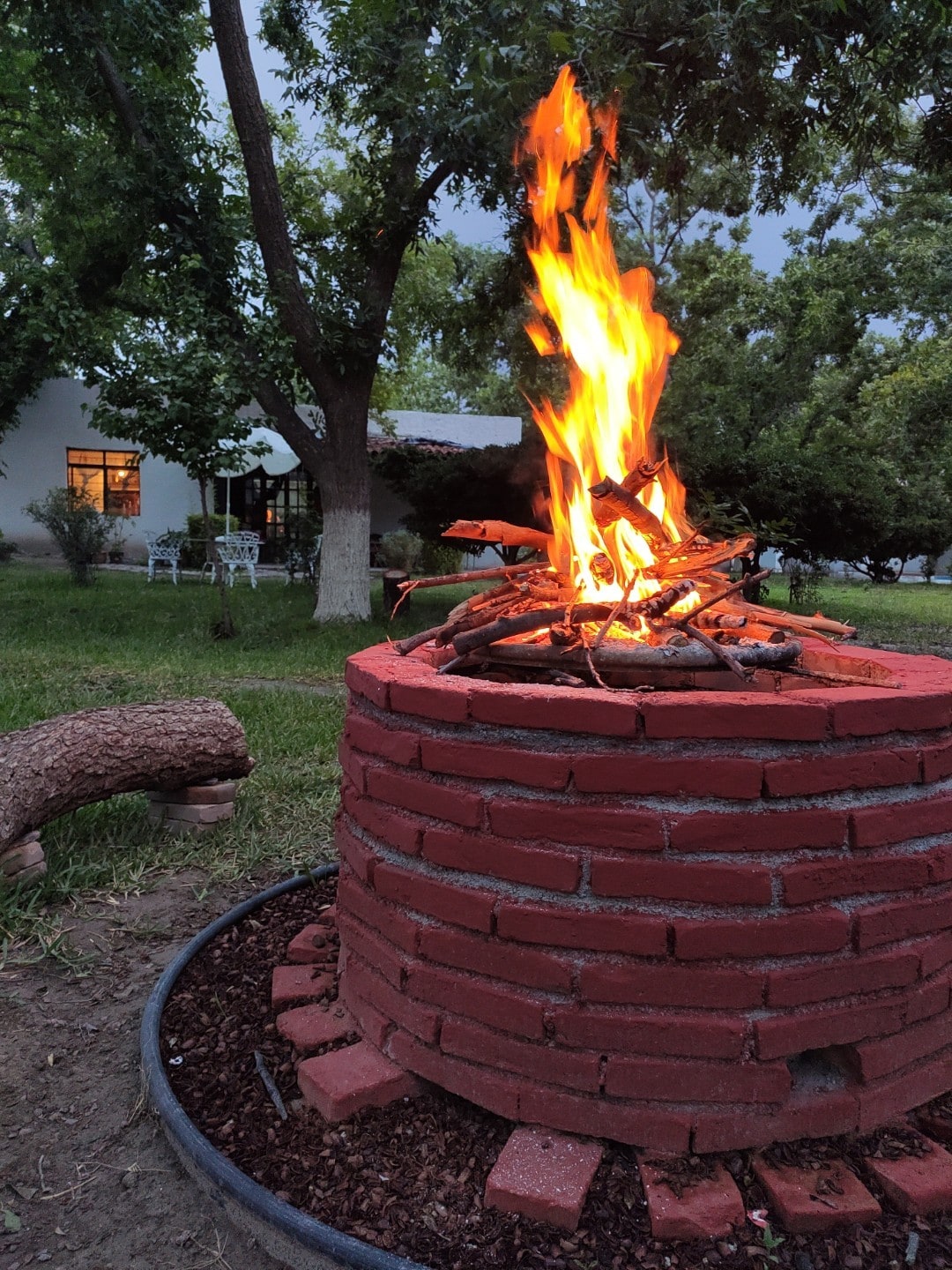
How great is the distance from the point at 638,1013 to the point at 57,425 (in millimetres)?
20519

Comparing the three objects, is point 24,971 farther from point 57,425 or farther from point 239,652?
point 57,425

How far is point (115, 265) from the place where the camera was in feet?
40.9

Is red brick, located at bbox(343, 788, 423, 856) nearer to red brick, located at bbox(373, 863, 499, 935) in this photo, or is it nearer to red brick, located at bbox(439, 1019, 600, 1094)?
red brick, located at bbox(373, 863, 499, 935)

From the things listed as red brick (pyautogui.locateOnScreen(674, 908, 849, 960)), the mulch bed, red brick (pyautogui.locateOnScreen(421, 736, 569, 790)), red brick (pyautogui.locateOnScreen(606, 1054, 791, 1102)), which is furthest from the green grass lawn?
red brick (pyautogui.locateOnScreen(674, 908, 849, 960))

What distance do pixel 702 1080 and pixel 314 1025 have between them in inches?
41.0

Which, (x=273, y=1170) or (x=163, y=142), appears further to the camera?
(x=163, y=142)

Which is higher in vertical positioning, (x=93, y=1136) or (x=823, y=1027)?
(x=823, y=1027)

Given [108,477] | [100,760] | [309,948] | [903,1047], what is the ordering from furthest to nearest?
1. [108,477]
2. [100,760]
3. [309,948]
4. [903,1047]

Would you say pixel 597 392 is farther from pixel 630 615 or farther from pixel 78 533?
pixel 78 533

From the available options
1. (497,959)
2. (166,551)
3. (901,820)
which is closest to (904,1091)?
(901,820)

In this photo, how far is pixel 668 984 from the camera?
1.77 metres

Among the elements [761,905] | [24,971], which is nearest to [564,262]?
[761,905]

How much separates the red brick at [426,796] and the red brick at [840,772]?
0.62m

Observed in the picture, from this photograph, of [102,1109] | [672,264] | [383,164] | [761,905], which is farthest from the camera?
[672,264]
